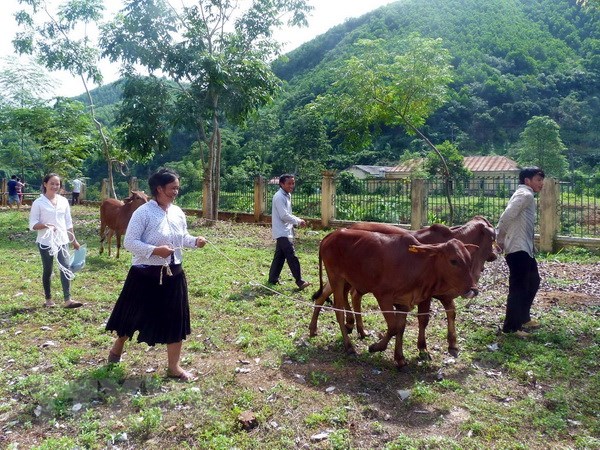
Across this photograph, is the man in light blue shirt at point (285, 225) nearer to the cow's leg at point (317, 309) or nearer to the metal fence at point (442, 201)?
the cow's leg at point (317, 309)

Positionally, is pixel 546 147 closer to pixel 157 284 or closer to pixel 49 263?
pixel 49 263

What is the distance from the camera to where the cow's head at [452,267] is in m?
5.36

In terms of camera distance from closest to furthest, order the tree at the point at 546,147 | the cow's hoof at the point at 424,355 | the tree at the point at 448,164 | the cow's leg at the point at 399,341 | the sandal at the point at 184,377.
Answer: the sandal at the point at 184,377
the cow's leg at the point at 399,341
the cow's hoof at the point at 424,355
the tree at the point at 448,164
the tree at the point at 546,147

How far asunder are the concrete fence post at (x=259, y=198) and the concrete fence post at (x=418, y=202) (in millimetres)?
6275

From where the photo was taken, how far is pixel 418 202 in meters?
15.3

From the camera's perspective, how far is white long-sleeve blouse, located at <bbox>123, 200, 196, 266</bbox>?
15.6 feet

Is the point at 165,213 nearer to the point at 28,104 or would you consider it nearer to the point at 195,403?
the point at 195,403

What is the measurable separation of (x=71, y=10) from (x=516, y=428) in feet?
73.2

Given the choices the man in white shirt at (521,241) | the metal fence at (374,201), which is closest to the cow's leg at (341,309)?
the man in white shirt at (521,241)

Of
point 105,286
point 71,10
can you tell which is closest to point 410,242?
point 105,286

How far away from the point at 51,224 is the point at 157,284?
3.23 meters

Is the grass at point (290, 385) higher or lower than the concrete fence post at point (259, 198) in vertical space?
lower

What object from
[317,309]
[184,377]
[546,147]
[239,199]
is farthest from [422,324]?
[546,147]

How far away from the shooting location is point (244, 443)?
13.5 feet
